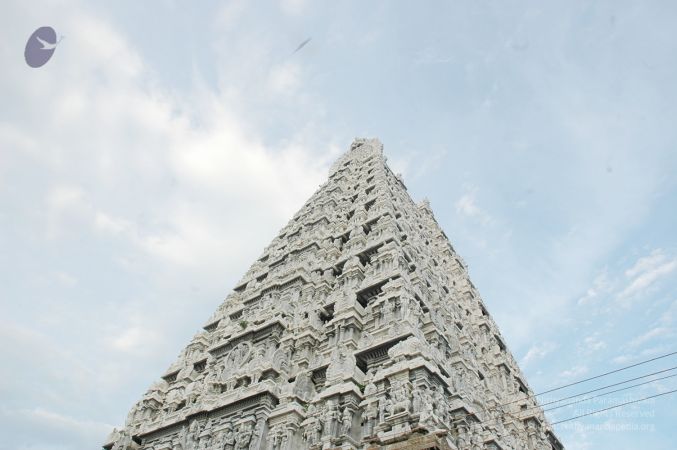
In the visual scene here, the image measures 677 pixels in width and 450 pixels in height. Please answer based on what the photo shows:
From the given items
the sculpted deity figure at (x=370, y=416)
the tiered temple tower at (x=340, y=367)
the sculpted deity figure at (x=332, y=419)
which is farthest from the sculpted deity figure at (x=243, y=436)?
the sculpted deity figure at (x=370, y=416)

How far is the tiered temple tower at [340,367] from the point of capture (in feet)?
45.9

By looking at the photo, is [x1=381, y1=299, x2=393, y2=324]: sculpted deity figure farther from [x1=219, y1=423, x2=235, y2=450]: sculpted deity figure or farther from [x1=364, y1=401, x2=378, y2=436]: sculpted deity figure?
[x1=219, y1=423, x2=235, y2=450]: sculpted deity figure

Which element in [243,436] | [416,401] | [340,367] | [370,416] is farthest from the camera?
[340,367]

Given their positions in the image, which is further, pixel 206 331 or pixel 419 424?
pixel 206 331

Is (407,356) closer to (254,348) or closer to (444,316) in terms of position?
(254,348)

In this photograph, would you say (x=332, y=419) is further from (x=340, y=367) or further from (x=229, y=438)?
(x=229, y=438)

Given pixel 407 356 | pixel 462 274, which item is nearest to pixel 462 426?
pixel 407 356

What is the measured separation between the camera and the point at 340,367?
16.0 m

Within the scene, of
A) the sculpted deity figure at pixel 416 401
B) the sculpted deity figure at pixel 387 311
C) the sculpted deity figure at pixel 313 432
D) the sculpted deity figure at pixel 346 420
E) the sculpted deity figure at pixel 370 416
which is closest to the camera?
the sculpted deity figure at pixel 416 401

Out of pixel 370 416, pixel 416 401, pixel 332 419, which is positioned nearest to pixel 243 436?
pixel 332 419

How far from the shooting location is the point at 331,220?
32.0 meters

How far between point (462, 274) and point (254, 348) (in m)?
24.8

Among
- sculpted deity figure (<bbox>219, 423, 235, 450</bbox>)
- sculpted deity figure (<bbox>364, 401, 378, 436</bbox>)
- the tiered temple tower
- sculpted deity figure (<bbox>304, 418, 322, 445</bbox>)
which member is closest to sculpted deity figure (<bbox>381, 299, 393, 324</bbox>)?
the tiered temple tower

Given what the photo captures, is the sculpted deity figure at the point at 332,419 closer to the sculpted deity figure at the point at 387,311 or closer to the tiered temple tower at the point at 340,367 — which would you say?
the tiered temple tower at the point at 340,367
